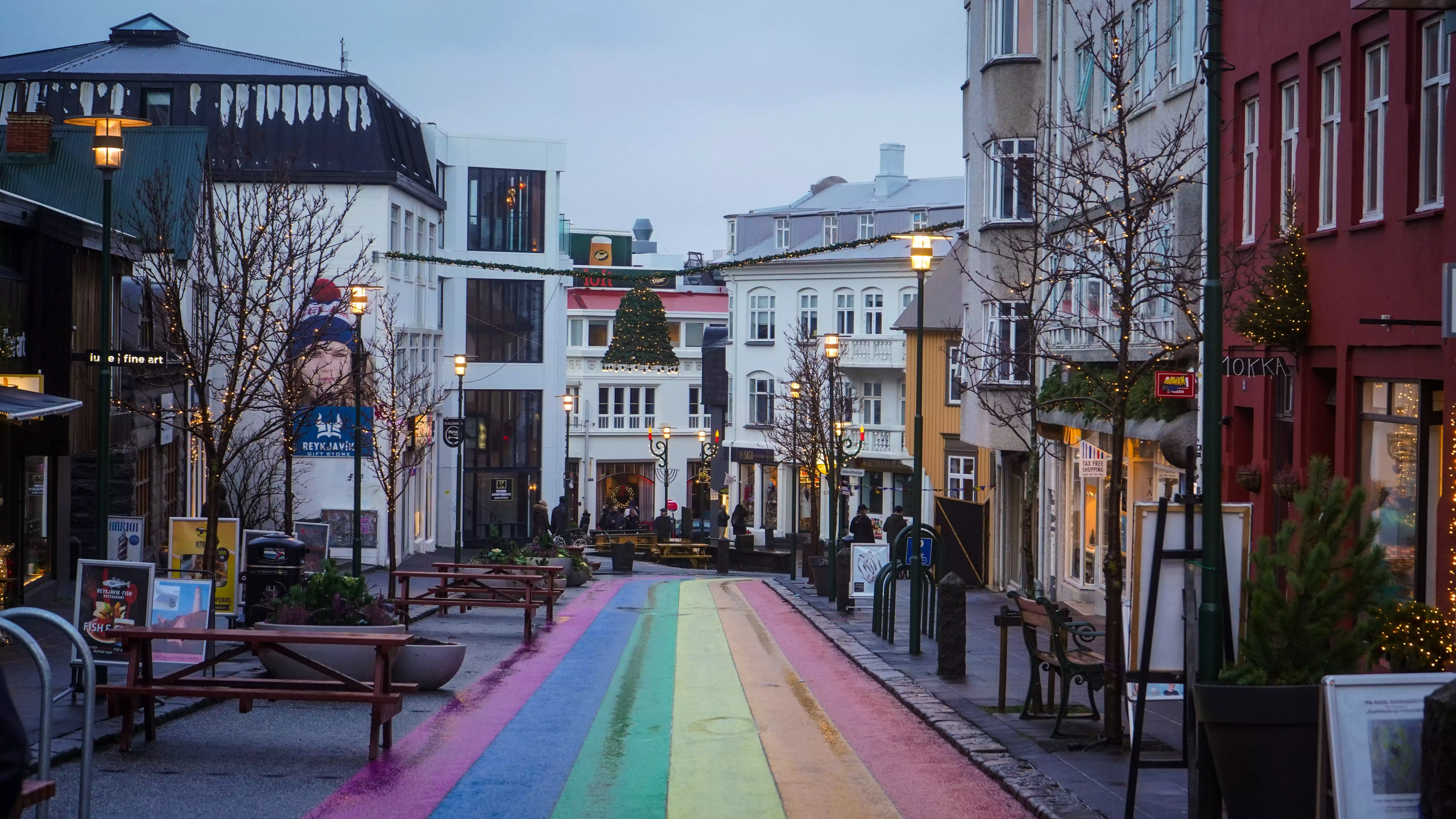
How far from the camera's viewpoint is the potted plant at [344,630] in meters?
12.9

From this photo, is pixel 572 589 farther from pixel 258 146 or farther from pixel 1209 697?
pixel 1209 697

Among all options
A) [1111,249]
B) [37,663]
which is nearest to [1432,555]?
[1111,249]

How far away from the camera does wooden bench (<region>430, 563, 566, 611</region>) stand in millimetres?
22344

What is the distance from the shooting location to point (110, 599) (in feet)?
40.5

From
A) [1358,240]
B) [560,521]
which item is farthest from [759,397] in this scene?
[1358,240]

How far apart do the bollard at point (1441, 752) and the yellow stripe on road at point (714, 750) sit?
416 cm

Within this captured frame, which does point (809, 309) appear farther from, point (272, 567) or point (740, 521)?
point (272, 567)

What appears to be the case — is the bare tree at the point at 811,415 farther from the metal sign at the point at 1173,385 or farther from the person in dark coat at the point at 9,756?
the person in dark coat at the point at 9,756

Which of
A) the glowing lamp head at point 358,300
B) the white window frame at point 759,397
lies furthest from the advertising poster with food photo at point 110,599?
the white window frame at point 759,397

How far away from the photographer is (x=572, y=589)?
3231cm

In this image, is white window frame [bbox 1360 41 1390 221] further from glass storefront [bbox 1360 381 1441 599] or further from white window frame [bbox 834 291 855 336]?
white window frame [bbox 834 291 855 336]

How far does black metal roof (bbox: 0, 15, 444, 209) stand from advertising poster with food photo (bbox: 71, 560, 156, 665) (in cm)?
2963

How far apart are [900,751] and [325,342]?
63.9 feet

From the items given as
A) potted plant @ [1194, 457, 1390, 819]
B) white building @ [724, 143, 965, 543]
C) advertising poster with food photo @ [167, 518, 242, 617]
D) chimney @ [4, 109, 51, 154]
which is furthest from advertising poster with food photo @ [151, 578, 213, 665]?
white building @ [724, 143, 965, 543]
